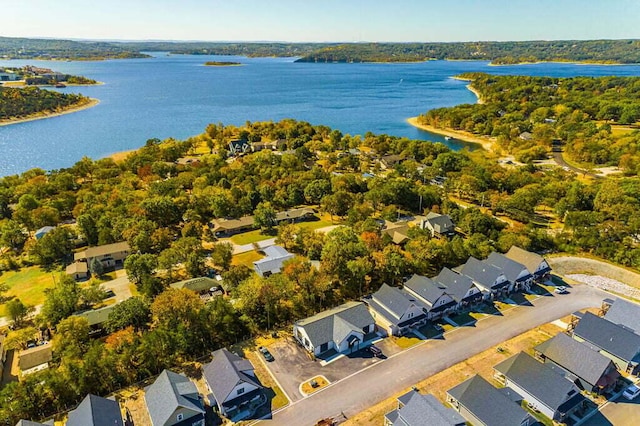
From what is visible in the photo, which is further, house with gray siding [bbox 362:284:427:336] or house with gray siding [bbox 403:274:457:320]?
house with gray siding [bbox 403:274:457:320]

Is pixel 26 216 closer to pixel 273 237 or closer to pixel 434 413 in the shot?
pixel 273 237

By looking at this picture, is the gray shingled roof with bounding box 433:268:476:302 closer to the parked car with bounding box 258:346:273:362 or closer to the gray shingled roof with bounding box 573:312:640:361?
the gray shingled roof with bounding box 573:312:640:361

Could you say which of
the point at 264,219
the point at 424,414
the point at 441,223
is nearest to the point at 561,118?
the point at 441,223

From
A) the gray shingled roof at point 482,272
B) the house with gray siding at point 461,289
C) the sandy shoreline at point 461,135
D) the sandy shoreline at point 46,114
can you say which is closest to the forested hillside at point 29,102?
the sandy shoreline at point 46,114

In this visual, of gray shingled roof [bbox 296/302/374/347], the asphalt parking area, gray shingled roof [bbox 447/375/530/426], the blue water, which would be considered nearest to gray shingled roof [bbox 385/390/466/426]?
gray shingled roof [bbox 447/375/530/426]

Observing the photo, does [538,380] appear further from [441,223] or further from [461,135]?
[461,135]
